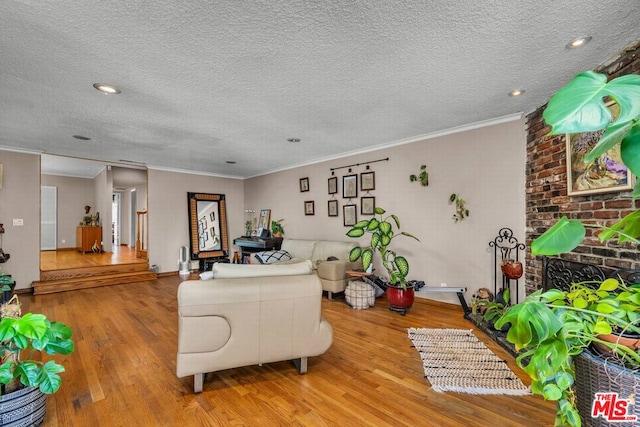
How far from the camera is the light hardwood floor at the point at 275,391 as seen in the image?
1728mm

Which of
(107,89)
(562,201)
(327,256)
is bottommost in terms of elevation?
(327,256)

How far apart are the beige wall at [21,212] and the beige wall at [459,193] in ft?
18.5

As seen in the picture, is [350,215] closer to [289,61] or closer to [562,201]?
[562,201]

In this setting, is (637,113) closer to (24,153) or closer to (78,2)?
(78,2)

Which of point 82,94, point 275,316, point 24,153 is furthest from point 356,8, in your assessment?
point 24,153

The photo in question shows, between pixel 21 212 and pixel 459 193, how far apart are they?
7.15 meters

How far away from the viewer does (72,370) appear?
2289mm

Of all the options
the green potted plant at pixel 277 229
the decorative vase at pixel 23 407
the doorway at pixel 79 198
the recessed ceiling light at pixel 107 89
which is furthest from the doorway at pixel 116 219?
the decorative vase at pixel 23 407

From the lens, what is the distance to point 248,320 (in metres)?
1.97

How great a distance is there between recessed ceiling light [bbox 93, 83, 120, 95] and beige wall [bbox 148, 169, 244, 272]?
396 cm

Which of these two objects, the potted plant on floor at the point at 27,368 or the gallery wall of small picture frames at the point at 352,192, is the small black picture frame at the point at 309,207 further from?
the potted plant on floor at the point at 27,368

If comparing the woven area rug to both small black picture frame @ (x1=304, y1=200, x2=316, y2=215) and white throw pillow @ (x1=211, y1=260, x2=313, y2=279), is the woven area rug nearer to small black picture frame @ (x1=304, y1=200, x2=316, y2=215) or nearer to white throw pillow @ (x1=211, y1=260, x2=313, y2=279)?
white throw pillow @ (x1=211, y1=260, x2=313, y2=279)

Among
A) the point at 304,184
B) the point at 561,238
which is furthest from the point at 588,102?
the point at 304,184

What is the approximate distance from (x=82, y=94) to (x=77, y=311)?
2.97m
